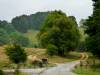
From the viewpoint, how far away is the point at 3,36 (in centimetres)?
16238

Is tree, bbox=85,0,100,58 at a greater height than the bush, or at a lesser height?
greater

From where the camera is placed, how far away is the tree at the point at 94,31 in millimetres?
58969

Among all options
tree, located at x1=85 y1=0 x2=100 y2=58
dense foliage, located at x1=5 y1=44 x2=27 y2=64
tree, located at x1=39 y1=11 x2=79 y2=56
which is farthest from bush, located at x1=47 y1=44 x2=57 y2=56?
dense foliage, located at x1=5 y1=44 x2=27 y2=64

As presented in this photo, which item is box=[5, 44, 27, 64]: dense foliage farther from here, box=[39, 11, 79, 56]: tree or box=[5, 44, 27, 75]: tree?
box=[39, 11, 79, 56]: tree

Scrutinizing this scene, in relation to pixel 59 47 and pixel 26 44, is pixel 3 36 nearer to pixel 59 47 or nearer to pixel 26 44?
pixel 26 44

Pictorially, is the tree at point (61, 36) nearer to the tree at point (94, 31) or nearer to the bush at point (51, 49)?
the bush at point (51, 49)

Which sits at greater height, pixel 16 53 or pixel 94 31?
pixel 94 31

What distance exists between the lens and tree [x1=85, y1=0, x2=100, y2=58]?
5897 centimetres

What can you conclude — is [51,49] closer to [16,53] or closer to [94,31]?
[94,31]

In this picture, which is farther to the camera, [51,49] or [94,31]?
[51,49]

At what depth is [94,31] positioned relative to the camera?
61906 millimetres

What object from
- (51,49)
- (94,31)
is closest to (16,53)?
(94,31)

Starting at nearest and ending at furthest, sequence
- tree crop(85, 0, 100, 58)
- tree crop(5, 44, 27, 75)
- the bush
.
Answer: tree crop(5, 44, 27, 75) → tree crop(85, 0, 100, 58) → the bush

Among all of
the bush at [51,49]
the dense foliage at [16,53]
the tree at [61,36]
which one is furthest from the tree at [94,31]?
the tree at [61,36]
